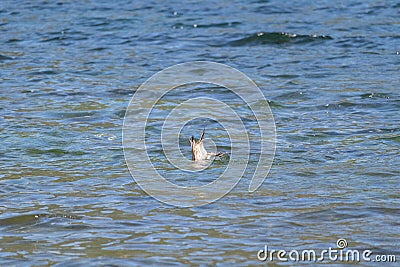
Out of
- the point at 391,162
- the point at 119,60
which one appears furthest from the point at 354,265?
the point at 119,60

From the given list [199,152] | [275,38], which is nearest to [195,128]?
[199,152]

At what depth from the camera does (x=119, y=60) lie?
10914 millimetres

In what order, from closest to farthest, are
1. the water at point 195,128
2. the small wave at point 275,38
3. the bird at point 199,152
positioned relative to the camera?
the water at point 195,128 → the bird at point 199,152 → the small wave at point 275,38

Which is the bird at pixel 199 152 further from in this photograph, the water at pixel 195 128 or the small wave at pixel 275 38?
the small wave at pixel 275 38

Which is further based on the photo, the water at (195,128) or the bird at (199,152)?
the bird at (199,152)

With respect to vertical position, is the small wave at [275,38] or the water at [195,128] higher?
the small wave at [275,38]

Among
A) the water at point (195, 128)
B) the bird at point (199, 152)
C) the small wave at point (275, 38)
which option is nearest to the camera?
the water at point (195, 128)

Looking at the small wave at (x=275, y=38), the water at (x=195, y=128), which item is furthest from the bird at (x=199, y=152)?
the small wave at (x=275, y=38)

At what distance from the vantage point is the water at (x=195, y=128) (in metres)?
4.84

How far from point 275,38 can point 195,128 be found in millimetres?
4293

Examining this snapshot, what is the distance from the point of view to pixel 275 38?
38.5 ft

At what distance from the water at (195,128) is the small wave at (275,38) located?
3 cm

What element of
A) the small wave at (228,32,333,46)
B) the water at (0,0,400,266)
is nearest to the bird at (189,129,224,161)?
the water at (0,0,400,266)

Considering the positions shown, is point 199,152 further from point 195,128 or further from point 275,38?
point 275,38
